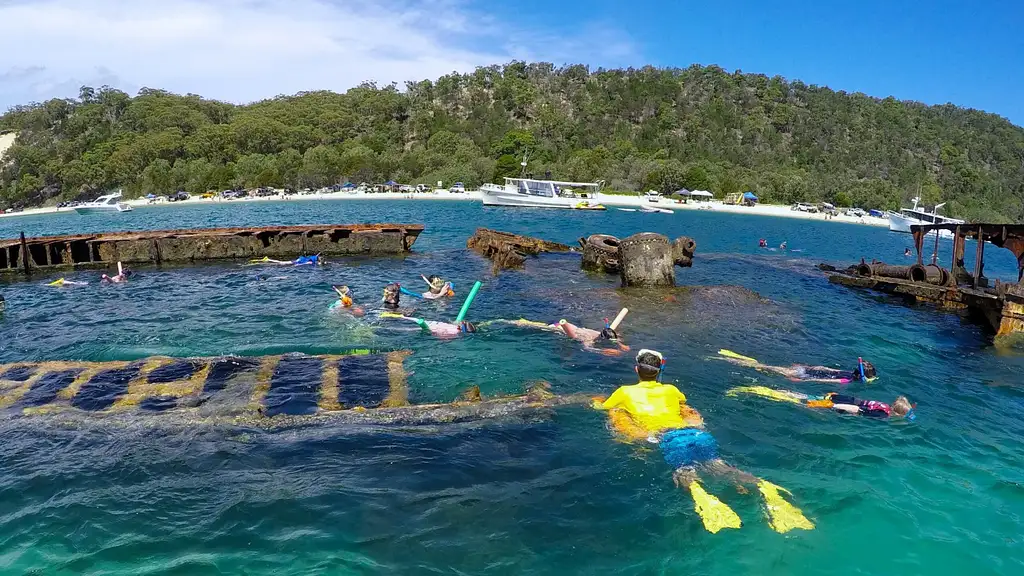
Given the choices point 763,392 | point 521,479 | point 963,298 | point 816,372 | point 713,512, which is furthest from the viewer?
point 963,298

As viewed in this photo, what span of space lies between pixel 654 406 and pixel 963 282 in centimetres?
1942

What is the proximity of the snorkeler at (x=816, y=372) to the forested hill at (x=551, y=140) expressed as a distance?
98.8m

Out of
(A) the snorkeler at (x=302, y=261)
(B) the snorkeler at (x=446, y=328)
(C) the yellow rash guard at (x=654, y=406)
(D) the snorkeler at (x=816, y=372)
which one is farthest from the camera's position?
(A) the snorkeler at (x=302, y=261)

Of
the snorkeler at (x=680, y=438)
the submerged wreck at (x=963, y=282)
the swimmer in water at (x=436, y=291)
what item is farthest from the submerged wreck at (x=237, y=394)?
the submerged wreck at (x=963, y=282)

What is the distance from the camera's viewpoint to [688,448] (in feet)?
27.6

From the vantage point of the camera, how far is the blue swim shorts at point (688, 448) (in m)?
8.31

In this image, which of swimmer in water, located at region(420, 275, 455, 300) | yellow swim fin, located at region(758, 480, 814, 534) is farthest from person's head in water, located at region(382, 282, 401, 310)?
yellow swim fin, located at region(758, 480, 814, 534)

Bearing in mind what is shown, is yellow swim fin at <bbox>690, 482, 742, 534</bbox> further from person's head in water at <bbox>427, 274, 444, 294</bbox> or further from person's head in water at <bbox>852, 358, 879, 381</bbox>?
person's head in water at <bbox>427, 274, 444, 294</bbox>

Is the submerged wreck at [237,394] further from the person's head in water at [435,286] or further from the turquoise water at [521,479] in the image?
the person's head in water at [435,286]

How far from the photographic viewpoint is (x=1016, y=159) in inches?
5950

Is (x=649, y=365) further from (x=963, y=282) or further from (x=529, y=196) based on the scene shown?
(x=529, y=196)

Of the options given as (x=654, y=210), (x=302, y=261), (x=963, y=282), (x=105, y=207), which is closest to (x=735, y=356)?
(x=963, y=282)

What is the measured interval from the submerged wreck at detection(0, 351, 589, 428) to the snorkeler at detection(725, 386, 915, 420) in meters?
3.57

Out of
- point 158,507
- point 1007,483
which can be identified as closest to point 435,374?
point 158,507
